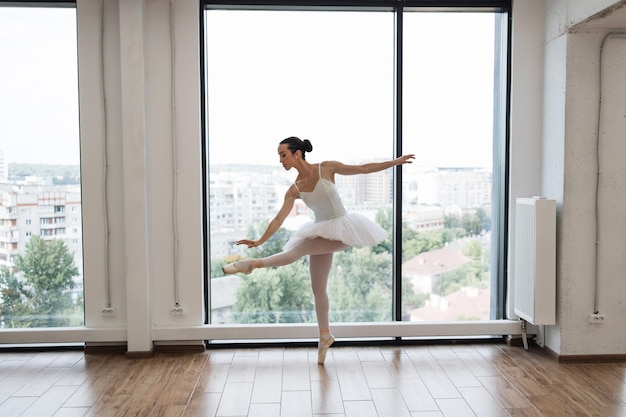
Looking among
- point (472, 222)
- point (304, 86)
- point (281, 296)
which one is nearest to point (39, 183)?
point (281, 296)

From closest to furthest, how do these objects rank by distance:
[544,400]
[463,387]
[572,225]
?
[544,400] → [463,387] → [572,225]

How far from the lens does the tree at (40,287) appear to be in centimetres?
484

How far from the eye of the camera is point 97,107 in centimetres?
467

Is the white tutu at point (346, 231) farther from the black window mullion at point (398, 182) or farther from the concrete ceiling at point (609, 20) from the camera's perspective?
the concrete ceiling at point (609, 20)

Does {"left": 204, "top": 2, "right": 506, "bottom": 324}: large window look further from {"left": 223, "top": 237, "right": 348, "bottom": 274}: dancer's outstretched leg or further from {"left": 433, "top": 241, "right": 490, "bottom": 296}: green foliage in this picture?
{"left": 223, "top": 237, "right": 348, "bottom": 274}: dancer's outstretched leg

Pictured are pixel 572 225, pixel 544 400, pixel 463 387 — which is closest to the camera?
pixel 544 400

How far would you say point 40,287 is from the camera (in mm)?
4844

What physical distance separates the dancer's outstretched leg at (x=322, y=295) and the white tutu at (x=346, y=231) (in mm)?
261

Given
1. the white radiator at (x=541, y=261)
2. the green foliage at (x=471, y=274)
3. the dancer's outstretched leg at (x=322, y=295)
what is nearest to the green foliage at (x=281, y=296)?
the dancer's outstretched leg at (x=322, y=295)

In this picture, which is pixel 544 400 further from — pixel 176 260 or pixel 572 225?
pixel 176 260

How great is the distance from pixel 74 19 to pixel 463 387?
4.06m

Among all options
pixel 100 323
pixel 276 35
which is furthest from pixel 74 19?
pixel 100 323

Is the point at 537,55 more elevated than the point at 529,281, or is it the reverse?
the point at 537,55

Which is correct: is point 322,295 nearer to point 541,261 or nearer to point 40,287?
point 541,261
